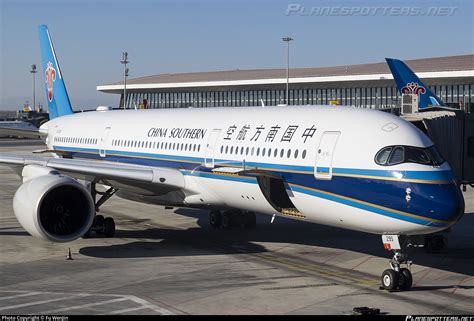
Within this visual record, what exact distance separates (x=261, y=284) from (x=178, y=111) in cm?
Result: 1160

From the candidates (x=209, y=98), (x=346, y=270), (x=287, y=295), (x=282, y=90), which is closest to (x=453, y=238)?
(x=346, y=270)

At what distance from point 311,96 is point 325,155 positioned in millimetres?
94115

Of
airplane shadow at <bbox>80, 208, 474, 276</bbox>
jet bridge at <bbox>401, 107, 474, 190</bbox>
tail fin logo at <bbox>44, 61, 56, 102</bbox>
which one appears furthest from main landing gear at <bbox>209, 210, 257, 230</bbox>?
tail fin logo at <bbox>44, 61, 56, 102</bbox>

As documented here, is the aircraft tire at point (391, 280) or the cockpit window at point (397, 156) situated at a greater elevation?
the cockpit window at point (397, 156)

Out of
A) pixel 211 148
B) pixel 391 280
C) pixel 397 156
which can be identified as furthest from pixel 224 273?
pixel 397 156

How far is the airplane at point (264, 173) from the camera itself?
1817cm

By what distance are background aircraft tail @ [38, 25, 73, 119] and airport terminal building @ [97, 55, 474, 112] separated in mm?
56729

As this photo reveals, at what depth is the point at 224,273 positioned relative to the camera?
21000mm

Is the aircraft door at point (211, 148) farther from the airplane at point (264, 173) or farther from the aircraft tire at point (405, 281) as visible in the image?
the aircraft tire at point (405, 281)

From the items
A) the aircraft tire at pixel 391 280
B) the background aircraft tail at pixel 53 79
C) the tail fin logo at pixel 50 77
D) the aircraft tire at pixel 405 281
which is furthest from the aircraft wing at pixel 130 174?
the tail fin logo at pixel 50 77

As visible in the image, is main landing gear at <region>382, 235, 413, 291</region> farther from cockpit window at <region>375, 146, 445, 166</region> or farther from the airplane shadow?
the airplane shadow

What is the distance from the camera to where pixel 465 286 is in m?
19.5

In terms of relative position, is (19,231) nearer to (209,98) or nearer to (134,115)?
(134,115)

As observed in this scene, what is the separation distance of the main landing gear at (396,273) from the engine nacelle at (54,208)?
31.1ft
